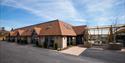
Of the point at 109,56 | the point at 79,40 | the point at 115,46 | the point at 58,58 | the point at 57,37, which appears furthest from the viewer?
the point at 79,40

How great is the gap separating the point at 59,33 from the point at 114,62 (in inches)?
501

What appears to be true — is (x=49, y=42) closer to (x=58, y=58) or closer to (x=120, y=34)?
(x=58, y=58)

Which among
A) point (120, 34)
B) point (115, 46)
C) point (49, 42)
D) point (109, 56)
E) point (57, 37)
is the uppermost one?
point (120, 34)

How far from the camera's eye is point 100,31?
31016 mm

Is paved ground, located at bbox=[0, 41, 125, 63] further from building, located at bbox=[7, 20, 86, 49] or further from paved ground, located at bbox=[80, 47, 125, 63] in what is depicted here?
building, located at bbox=[7, 20, 86, 49]

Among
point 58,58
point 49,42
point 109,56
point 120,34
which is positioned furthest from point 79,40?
point 58,58

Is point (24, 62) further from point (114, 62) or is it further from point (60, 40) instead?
point (60, 40)

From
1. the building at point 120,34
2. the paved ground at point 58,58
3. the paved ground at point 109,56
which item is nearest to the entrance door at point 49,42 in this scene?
the paved ground at point 58,58

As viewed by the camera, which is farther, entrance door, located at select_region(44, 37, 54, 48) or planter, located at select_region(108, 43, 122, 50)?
entrance door, located at select_region(44, 37, 54, 48)

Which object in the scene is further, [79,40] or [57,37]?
[79,40]

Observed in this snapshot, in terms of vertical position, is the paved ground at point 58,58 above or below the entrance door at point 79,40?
below

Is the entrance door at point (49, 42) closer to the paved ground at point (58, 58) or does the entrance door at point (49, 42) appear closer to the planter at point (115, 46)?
the paved ground at point (58, 58)

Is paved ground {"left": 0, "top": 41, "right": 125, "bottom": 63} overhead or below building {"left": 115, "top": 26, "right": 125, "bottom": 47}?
below

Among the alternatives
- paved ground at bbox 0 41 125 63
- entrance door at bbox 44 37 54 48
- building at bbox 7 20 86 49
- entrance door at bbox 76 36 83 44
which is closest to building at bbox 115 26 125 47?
building at bbox 7 20 86 49
